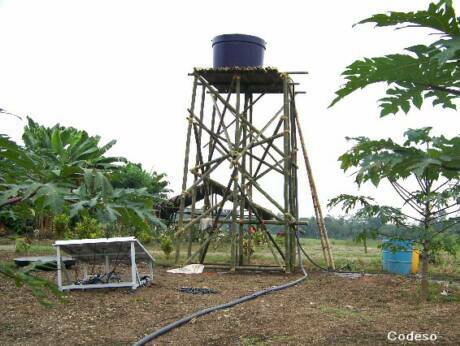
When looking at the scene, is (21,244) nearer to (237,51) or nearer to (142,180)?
(237,51)

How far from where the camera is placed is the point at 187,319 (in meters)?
5.74

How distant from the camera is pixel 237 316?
610 cm

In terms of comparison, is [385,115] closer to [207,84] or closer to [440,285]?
[440,285]

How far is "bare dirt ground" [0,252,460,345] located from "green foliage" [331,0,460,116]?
2256 millimetres

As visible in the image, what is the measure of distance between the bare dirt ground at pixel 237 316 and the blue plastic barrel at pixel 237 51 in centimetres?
487

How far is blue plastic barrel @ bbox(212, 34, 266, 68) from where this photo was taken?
1154cm

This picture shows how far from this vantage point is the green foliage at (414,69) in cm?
263

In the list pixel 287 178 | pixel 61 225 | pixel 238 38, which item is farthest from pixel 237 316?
pixel 61 225

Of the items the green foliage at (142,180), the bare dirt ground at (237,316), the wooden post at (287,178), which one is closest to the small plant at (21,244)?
the bare dirt ground at (237,316)

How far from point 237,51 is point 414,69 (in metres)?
8.77

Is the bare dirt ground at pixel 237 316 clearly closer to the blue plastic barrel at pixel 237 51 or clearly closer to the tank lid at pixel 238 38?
the blue plastic barrel at pixel 237 51

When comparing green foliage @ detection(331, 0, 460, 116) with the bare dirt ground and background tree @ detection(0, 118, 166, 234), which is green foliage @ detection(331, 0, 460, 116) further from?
the bare dirt ground

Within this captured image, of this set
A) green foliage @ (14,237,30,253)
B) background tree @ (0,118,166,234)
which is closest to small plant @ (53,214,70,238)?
green foliage @ (14,237,30,253)

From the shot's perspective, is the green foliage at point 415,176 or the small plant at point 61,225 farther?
the small plant at point 61,225
